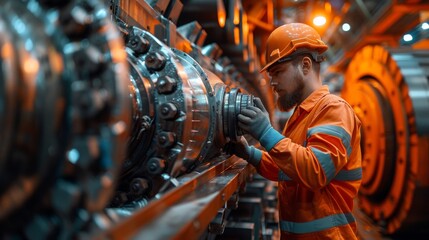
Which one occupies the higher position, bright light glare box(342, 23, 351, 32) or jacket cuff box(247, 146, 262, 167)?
bright light glare box(342, 23, 351, 32)

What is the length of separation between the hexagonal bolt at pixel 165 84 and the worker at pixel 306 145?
421 mm

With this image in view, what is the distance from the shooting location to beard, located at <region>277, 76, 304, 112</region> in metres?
1.66

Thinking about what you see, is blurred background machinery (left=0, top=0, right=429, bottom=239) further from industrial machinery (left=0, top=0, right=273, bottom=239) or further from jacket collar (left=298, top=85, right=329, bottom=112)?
jacket collar (left=298, top=85, right=329, bottom=112)

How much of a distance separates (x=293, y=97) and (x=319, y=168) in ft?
1.53

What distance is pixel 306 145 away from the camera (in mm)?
1472

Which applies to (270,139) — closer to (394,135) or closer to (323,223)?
(323,223)

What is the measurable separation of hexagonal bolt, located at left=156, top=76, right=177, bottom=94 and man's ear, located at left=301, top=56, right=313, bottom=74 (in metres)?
0.71

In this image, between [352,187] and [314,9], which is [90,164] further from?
[314,9]

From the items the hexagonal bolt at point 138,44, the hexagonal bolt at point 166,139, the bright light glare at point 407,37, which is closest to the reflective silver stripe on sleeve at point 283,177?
the hexagonal bolt at point 166,139

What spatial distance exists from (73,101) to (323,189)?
1.21 meters

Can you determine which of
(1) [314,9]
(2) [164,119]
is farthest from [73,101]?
(1) [314,9]

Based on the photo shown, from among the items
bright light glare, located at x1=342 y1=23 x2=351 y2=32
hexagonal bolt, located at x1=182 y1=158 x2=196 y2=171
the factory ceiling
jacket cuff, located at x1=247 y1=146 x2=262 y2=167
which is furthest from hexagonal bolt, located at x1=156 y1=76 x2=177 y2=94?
bright light glare, located at x1=342 y1=23 x2=351 y2=32

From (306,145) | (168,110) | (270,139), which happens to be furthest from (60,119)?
(306,145)

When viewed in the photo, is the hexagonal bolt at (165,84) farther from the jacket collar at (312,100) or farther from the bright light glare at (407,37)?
the bright light glare at (407,37)
